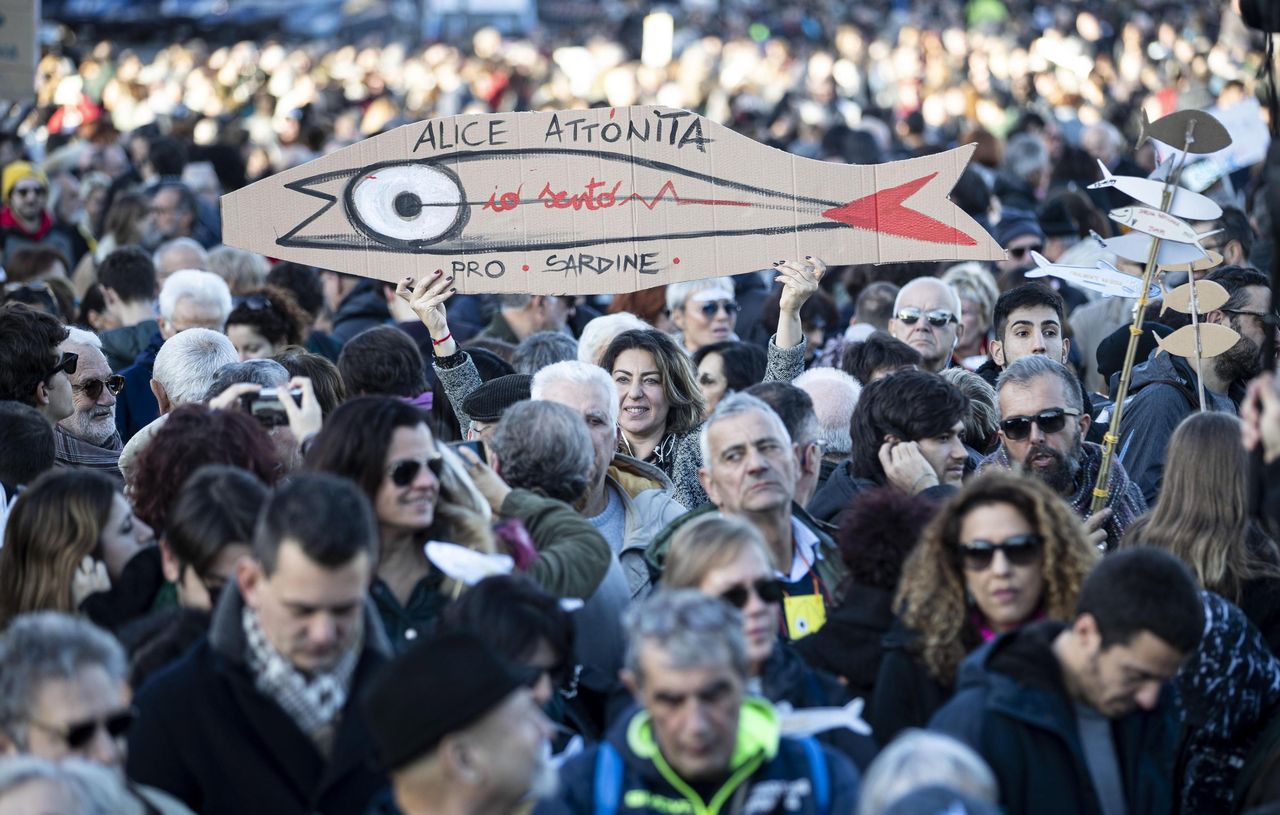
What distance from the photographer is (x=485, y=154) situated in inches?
252

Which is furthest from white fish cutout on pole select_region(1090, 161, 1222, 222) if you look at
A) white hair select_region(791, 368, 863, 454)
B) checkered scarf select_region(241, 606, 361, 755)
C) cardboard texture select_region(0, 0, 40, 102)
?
cardboard texture select_region(0, 0, 40, 102)

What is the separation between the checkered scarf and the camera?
12.1 feet

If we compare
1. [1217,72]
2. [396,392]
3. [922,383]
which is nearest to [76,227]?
[396,392]

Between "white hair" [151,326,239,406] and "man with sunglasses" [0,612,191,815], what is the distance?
9.09ft

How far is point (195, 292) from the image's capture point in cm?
780

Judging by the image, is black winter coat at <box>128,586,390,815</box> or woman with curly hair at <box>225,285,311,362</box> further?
woman with curly hair at <box>225,285,311,362</box>

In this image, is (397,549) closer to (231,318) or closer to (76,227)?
(231,318)

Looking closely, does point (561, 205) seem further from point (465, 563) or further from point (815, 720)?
point (815, 720)

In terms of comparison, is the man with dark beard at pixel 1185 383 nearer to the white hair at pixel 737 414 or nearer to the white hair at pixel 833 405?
the white hair at pixel 833 405

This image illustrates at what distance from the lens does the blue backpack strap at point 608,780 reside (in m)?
3.54

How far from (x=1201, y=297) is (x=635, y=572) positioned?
2.31 metres

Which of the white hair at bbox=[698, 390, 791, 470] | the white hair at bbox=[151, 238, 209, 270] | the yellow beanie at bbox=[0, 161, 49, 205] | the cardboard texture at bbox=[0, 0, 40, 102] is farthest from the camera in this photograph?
the yellow beanie at bbox=[0, 161, 49, 205]

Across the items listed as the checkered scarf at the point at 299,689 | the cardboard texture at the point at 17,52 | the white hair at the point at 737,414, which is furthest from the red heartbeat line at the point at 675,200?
the cardboard texture at the point at 17,52

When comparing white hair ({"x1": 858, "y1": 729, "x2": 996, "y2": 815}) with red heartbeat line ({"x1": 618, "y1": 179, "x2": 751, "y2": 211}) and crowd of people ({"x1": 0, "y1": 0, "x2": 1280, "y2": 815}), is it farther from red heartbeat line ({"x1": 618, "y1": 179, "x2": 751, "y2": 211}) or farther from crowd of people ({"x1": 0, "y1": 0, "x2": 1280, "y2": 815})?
red heartbeat line ({"x1": 618, "y1": 179, "x2": 751, "y2": 211})
